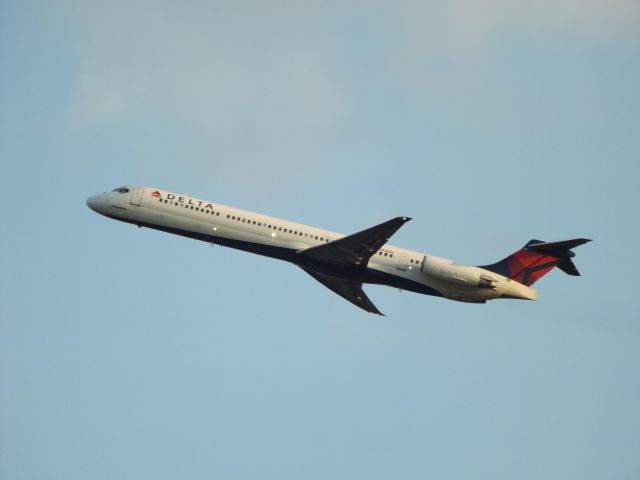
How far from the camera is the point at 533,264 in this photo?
41625 millimetres

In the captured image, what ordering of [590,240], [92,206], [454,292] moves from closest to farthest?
1. [590,240]
2. [454,292]
3. [92,206]

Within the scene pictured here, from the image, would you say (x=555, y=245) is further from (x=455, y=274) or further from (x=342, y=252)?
(x=342, y=252)

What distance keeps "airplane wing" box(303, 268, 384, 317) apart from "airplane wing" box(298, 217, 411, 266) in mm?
3476

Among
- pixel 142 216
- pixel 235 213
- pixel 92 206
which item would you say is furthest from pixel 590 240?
pixel 92 206

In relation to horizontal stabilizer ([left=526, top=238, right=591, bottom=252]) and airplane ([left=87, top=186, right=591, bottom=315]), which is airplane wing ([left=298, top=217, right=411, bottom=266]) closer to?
airplane ([left=87, top=186, right=591, bottom=315])

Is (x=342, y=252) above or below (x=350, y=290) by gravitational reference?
above

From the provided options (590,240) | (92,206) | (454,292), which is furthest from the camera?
(92,206)

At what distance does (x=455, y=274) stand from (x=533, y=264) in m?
4.77

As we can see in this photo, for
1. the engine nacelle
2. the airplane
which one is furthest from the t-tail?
the engine nacelle

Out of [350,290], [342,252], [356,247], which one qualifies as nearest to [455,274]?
[356,247]

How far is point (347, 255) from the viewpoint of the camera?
39.5 meters

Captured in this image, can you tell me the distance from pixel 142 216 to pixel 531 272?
19.2 m

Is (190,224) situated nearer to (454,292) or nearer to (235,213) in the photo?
(235,213)

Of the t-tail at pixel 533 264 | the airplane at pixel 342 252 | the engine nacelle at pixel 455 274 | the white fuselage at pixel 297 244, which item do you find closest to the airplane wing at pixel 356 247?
the airplane at pixel 342 252
